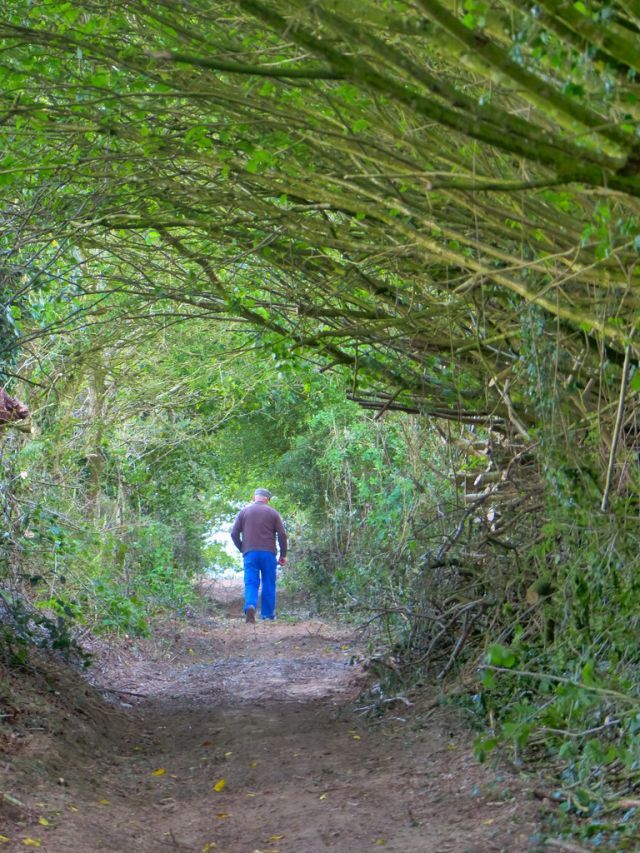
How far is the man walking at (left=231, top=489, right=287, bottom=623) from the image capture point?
1636 cm

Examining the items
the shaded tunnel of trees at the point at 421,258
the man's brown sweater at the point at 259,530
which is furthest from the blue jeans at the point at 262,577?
the shaded tunnel of trees at the point at 421,258

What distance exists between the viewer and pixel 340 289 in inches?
311

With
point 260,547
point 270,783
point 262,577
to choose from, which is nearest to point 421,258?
point 270,783

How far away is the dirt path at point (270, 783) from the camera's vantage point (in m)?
4.69

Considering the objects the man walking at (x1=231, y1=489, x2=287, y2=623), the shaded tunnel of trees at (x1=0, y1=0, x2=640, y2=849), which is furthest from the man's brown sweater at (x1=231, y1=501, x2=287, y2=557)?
the shaded tunnel of trees at (x1=0, y1=0, x2=640, y2=849)

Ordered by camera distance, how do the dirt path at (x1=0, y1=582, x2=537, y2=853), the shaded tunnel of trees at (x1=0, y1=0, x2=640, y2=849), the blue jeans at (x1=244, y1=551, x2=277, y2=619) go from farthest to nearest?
1. the blue jeans at (x1=244, y1=551, x2=277, y2=619)
2. the dirt path at (x1=0, y1=582, x2=537, y2=853)
3. the shaded tunnel of trees at (x1=0, y1=0, x2=640, y2=849)

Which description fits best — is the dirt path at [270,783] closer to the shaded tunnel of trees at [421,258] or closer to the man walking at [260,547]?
the shaded tunnel of trees at [421,258]

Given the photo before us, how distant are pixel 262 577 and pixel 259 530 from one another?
840 mm

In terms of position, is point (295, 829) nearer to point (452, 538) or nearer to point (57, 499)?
point (452, 538)

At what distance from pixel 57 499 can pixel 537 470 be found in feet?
20.4

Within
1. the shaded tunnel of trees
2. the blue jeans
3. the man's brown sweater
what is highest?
the shaded tunnel of trees

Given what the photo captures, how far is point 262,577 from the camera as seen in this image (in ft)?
54.8

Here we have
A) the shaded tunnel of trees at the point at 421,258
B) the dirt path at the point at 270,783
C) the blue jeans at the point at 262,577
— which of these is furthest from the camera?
the blue jeans at the point at 262,577

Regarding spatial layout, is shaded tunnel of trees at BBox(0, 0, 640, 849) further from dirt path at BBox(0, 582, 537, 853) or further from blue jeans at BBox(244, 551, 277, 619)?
blue jeans at BBox(244, 551, 277, 619)
